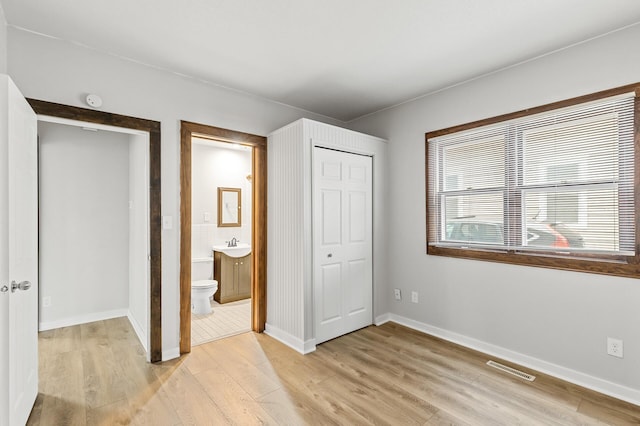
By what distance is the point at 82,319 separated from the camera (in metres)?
3.78

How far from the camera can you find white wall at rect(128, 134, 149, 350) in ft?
9.27

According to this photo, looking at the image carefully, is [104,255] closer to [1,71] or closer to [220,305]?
[220,305]

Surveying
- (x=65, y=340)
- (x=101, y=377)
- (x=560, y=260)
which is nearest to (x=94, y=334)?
(x=65, y=340)

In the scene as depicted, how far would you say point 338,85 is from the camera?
10.5 ft

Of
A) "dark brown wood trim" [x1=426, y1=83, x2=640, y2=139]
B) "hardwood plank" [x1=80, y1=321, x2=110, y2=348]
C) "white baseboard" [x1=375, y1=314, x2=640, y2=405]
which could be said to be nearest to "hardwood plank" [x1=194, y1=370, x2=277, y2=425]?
"hardwood plank" [x1=80, y1=321, x2=110, y2=348]

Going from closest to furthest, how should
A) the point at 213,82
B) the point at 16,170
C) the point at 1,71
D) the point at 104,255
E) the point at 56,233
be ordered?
the point at 16,170, the point at 1,71, the point at 213,82, the point at 56,233, the point at 104,255

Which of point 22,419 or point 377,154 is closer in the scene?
point 22,419

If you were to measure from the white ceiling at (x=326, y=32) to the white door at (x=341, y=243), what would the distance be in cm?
91

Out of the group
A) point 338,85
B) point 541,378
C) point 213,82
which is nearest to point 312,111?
point 338,85

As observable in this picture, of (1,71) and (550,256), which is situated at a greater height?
(1,71)

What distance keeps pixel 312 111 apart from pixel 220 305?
3.02 m

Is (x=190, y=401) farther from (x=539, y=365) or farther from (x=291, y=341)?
(x=539, y=365)

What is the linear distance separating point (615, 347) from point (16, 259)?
3973 millimetres

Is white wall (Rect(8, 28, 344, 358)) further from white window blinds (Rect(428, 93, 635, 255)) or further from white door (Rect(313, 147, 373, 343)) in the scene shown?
white window blinds (Rect(428, 93, 635, 255))
